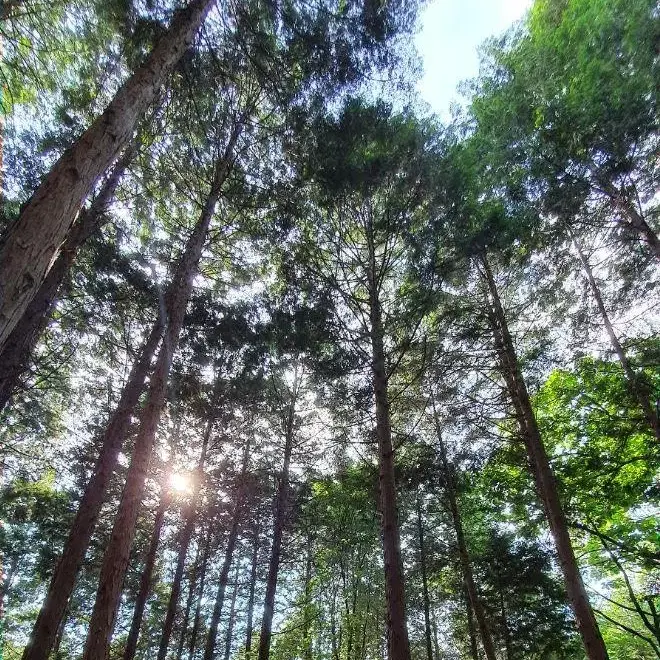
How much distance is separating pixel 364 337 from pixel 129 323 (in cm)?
618

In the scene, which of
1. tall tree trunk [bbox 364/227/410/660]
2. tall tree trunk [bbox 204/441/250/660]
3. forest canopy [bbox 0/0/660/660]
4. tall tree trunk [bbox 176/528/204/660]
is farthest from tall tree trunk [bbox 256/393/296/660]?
tall tree trunk [bbox 364/227/410/660]

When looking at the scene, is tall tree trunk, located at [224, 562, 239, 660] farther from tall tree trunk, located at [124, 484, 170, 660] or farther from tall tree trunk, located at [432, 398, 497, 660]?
tall tree trunk, located at [432, 398, 497, 660]

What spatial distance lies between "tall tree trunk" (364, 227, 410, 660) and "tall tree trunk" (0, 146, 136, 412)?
580 centimetres

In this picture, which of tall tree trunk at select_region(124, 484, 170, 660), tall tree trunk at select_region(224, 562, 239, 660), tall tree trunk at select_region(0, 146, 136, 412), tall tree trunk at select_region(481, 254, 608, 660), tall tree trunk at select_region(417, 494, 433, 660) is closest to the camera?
tall tree trunk at select_region(481, 254, 608, 660)

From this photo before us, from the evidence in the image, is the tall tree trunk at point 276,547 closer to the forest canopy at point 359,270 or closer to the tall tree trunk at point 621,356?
the forest canopy at point 359,270

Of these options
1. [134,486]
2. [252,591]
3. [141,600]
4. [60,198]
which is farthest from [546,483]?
[252,591]

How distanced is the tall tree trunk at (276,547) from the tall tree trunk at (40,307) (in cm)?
827

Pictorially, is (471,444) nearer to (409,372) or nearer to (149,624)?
(409,372)

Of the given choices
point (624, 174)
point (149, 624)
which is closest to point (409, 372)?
point (624, 174)

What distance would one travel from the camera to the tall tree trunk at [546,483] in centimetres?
650

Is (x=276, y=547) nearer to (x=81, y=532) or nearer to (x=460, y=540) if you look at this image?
(x=460, y=540)

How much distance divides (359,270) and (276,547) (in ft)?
29.7

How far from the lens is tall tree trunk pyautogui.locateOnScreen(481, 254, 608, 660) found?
6496 mm

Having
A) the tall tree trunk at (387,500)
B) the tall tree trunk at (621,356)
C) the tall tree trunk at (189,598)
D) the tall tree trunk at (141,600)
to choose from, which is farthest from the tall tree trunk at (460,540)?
the tall tree trunk at (189,598)
